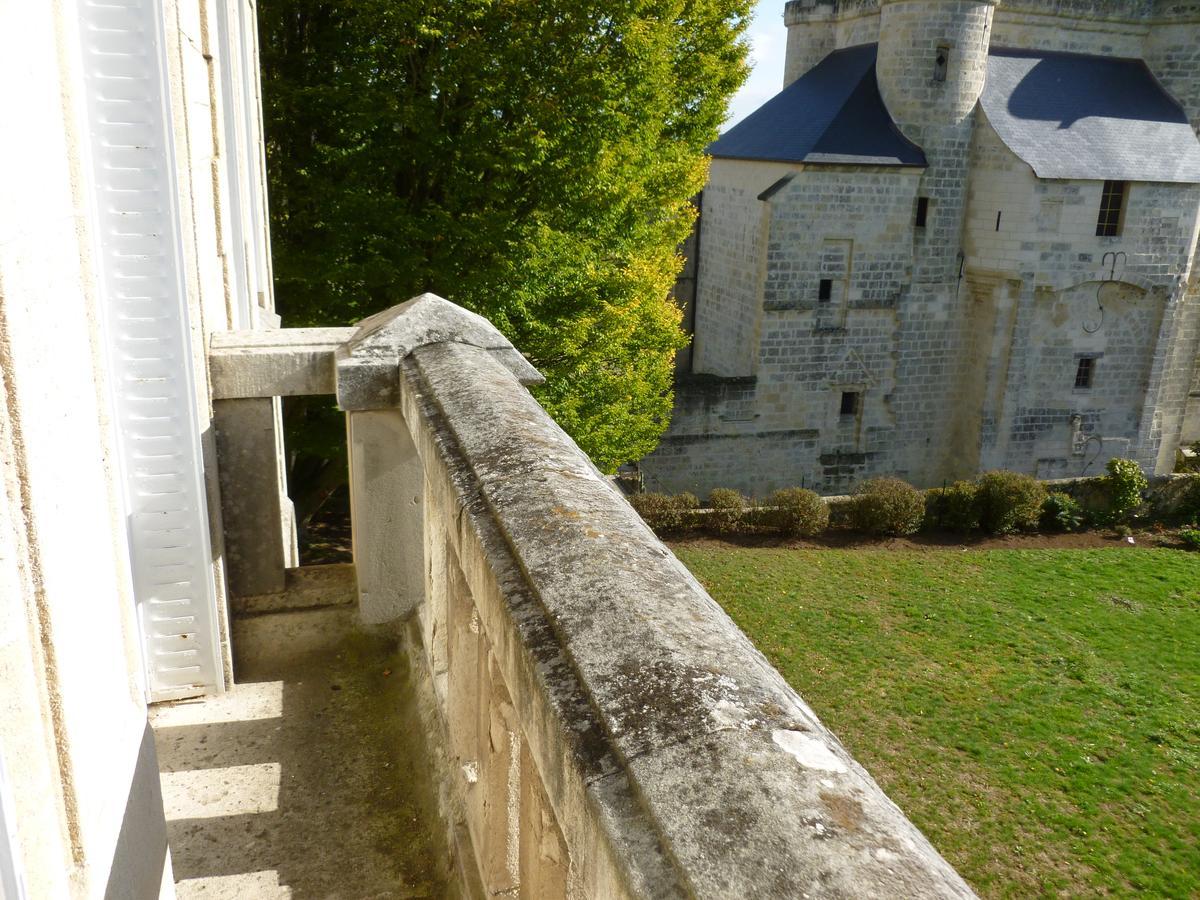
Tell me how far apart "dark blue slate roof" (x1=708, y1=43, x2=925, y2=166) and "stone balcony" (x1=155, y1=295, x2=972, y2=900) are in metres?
17.2

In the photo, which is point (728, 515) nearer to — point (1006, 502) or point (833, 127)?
point (1006, 502)

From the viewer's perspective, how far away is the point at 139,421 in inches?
127

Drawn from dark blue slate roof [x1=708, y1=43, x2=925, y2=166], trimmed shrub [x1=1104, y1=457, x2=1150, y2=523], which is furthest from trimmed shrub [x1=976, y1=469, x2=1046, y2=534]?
dark blue slate roof [x1=708, y1=43, x2=925, y2=166]

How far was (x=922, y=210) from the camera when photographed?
20609 millimetres

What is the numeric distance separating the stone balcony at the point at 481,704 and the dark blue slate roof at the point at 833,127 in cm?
1715

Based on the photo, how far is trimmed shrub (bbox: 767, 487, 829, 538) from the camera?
16266 millimetres

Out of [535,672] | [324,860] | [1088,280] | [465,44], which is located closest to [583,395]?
[465,44]

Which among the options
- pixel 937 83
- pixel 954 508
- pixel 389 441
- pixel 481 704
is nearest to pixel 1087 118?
pixel 937 83

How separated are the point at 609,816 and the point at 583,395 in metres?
11.7

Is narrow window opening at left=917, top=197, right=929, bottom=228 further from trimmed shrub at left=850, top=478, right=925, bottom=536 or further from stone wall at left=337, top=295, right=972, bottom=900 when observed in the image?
stone wall at left=337, top=295, right=972, bottom=900

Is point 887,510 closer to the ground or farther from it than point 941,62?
closer to the ground

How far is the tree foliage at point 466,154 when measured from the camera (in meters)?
11.0

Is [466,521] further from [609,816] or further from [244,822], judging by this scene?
[244,822]

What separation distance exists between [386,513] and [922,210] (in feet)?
62.9
